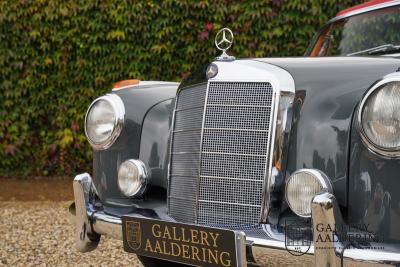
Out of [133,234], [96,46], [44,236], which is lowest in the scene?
[44,236]

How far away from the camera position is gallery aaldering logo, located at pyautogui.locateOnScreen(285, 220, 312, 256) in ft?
6.82

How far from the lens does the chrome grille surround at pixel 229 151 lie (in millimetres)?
2373

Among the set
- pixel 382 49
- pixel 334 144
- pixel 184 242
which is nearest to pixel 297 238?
pixel 334 144

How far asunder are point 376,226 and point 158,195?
1196 millimetres

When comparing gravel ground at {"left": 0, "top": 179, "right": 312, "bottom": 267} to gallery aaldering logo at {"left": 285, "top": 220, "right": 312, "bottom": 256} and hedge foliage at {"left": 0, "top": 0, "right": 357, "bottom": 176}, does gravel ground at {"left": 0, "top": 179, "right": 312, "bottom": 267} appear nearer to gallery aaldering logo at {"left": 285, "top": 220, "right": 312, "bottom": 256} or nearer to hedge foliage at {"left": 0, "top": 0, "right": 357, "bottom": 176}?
gallery aaldering logo at {"left": 285, "top": 220, "right": 312, "bottom": 256}

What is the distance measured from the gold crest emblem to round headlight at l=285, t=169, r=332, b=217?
728 millimetres

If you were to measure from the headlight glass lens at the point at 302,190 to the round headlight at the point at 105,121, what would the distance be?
3.64 feet

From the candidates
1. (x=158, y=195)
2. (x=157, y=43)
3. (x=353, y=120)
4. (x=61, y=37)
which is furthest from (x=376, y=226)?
(x=61, y=37)

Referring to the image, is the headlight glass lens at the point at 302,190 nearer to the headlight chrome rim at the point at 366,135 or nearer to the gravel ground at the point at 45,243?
the headlight chrome rim at the point at 366,135

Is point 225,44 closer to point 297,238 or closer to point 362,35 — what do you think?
point 362,35

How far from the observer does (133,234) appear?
2609mm

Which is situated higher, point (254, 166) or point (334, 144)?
point (334, 144)

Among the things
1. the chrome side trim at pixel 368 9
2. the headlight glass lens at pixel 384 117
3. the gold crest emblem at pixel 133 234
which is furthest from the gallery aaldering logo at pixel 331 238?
the chrome side trim at pixel 368 9

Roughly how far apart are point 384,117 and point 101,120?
1.53 meters
